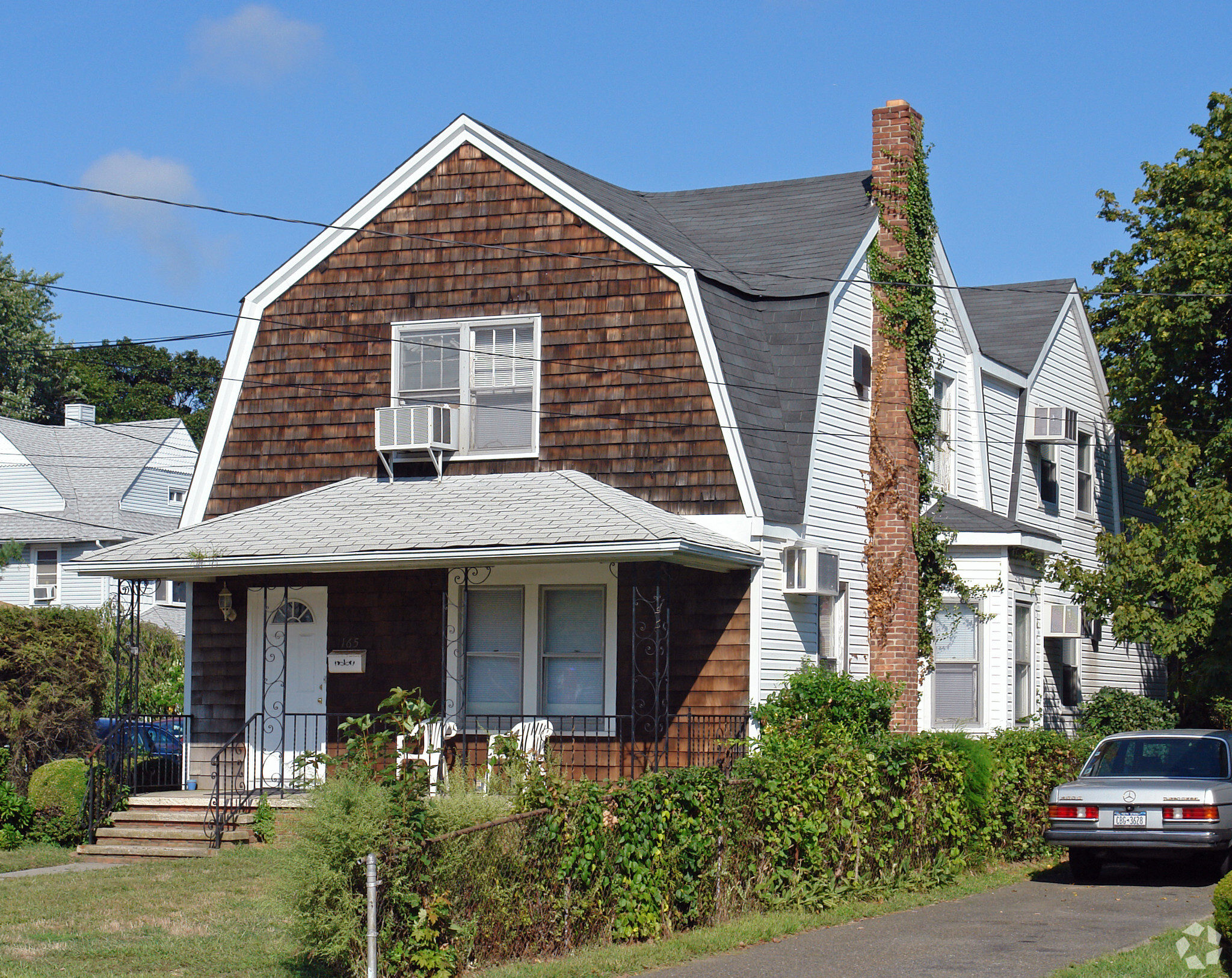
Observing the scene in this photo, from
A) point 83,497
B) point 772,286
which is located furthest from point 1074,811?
point 83,497

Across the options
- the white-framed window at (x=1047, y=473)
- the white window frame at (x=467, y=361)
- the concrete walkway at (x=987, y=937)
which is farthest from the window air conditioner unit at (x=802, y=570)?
the white-framed window at (x=1047, y=473)

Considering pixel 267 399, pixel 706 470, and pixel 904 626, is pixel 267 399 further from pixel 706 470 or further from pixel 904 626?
pixel 904 626

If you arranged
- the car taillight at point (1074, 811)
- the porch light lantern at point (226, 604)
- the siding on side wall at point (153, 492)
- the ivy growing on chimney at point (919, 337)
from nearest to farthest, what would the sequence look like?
the car taillight at point (1074, 811) < the porch light lantern at point (226, 604) < the ivy growing on chimney at point (919, 337) < the siding on side wall at point (153, 492)

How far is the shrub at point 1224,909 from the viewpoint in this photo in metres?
8.59

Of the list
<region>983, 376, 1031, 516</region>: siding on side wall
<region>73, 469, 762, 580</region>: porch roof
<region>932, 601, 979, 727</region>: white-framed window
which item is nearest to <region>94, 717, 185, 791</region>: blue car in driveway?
<region>73, 469, 762, 580</region>: porch roof

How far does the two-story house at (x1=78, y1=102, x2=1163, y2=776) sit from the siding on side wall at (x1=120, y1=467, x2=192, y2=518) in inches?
1055

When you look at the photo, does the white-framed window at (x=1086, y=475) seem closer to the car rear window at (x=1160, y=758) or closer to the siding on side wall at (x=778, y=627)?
the siding on side wall at (x=778, y=627)

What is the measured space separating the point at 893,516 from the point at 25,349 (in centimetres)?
4810

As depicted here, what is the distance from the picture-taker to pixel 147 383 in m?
74.1

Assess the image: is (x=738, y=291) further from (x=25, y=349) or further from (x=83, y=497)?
(x=25, y=349)

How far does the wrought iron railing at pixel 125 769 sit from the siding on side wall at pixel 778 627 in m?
6.80

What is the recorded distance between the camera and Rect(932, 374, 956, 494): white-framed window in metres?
20.7

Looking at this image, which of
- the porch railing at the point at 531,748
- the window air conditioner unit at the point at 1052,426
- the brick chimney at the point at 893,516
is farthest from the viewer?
the window air conditioner unit at the point at 1052,426

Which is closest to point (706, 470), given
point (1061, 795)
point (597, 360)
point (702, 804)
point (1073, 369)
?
point (597, 360)
